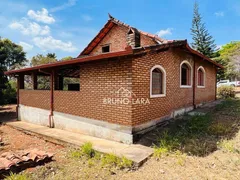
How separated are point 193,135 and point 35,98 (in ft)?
26.7

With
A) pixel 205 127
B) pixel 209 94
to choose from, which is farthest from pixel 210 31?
pixel 205 127

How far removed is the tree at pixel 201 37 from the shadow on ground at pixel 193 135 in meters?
20.7

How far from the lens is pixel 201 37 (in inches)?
1029

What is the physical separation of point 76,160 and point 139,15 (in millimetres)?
8970

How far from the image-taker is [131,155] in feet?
14.9

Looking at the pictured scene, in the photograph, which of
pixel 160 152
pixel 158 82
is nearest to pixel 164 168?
pixel 160 152

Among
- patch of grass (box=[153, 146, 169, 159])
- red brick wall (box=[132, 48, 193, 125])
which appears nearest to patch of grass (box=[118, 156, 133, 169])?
patch of grass (box=[153, 146, 169, 159])

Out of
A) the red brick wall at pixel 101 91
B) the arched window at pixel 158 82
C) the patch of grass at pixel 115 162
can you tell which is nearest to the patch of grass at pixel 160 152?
the patch of grass at pixel 115 162

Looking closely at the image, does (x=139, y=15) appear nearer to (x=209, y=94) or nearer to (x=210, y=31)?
(x=209, y=94)

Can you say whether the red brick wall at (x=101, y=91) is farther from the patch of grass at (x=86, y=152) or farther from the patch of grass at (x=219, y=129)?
the patch of grass at (x=219, y=129)

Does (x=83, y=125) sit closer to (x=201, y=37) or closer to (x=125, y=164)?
(x=125, y=164)

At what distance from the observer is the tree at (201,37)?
84.2ft

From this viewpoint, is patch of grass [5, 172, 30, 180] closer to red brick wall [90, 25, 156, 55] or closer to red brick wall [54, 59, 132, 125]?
red brick wall [54, 59, 132, 125]

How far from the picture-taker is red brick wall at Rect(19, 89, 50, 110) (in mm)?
8783
